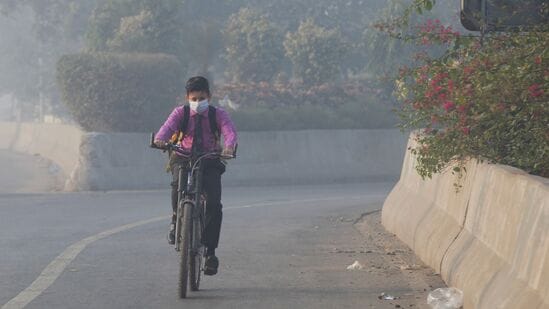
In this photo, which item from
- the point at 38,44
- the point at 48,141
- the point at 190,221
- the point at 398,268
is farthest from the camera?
the point at 38,44

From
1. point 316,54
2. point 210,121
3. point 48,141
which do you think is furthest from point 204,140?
point 48,141

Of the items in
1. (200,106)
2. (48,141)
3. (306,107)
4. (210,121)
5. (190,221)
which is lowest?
(48,141)

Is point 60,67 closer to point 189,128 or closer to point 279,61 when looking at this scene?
point 279,61

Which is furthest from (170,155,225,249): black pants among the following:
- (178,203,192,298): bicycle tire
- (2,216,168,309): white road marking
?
(2,216,168,309): white road marking

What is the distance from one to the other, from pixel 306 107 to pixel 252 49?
489 inches

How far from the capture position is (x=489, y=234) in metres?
8.76

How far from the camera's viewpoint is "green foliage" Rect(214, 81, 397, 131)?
110 ft

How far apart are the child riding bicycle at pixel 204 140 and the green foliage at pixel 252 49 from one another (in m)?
37.1

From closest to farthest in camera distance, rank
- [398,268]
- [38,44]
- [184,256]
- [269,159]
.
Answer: [184,256], [398,268], [269,159], [38,44]

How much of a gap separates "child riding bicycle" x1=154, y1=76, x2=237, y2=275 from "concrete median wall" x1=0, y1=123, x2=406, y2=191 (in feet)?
58.3

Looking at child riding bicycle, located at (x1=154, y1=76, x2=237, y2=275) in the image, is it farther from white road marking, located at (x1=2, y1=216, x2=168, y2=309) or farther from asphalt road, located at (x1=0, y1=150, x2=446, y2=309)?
white road marking, located at (x1=2, y1=216, x2=168, y2=309)

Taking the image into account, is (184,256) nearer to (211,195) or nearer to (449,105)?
(211,195)

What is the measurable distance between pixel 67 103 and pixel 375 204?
12.1 meters

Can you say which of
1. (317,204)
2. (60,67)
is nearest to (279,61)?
(60,67)
